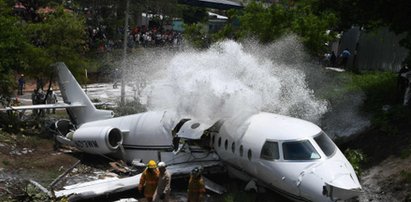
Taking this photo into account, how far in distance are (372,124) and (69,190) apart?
10705mm

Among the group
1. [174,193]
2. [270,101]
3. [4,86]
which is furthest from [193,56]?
[4,86]

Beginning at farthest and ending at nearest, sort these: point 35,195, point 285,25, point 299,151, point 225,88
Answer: point 285,25, point 225,88, point 299,151, point 35,195

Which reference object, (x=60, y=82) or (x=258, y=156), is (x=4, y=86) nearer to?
(x=60, y=82)

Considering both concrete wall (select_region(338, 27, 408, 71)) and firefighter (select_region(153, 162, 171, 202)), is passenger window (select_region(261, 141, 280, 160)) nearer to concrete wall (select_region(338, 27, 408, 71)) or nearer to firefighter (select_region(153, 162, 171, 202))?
firefighter (select_region(153, 162, 171, 202))

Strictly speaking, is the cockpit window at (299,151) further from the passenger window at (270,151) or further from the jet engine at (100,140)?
the jet engine at (100,140)

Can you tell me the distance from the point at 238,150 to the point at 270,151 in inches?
53.2

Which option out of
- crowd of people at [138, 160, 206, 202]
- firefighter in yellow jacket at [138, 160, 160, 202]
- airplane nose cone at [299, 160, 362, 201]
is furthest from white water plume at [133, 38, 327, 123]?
airplane nose cone at [299, 160, 362, 201]

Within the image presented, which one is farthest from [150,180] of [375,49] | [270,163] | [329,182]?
[375,49]

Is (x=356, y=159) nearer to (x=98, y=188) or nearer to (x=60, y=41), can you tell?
(x=98, y=188)

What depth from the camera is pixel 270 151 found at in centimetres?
1529

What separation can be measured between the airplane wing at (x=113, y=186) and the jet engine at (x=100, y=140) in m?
3.32

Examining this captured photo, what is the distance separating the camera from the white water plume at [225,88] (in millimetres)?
17297

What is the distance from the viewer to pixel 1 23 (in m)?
24.9

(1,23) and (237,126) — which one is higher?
(1,23)
